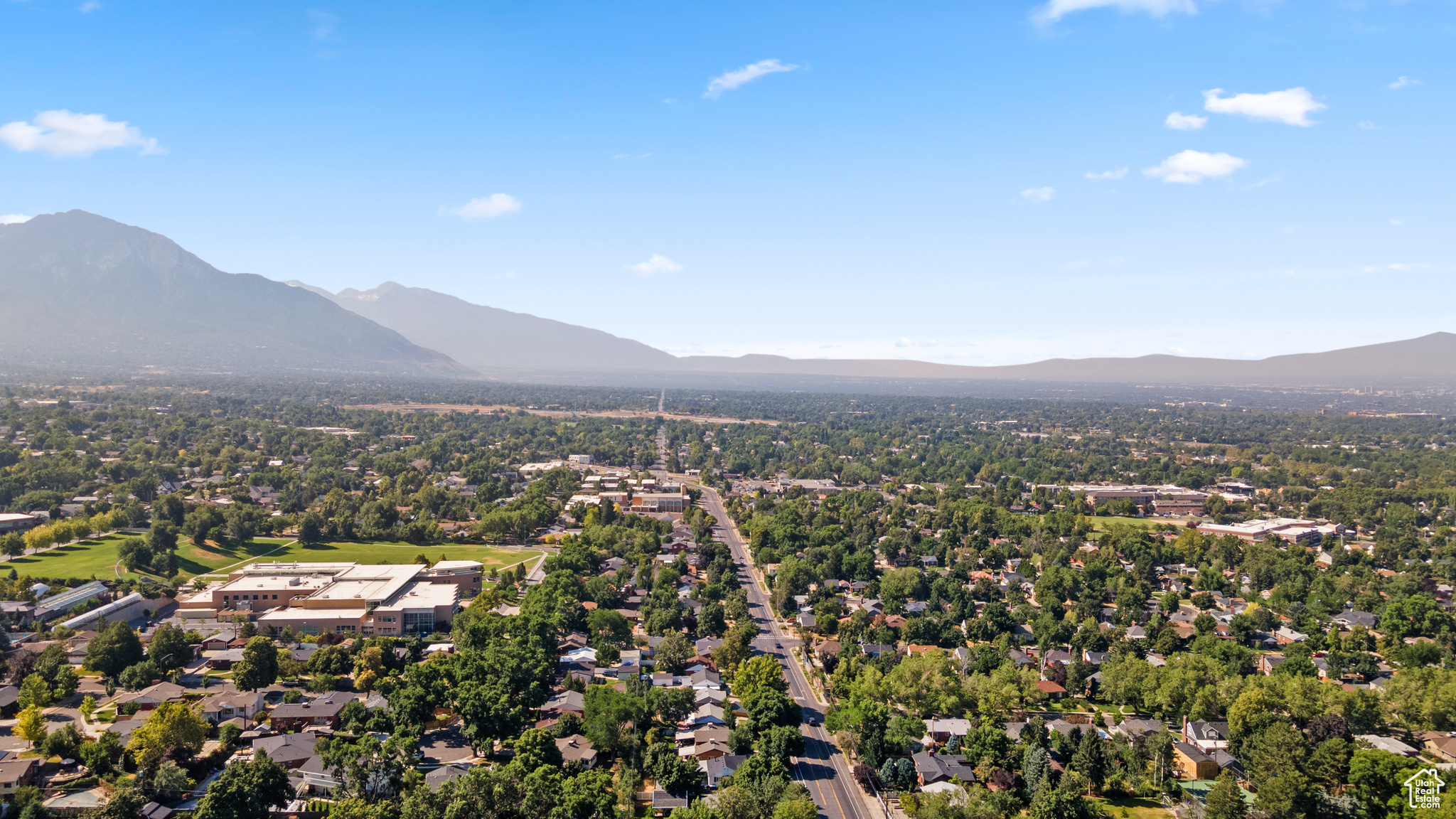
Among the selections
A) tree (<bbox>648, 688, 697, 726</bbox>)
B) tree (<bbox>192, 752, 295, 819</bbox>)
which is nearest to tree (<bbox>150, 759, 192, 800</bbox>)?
tree (<bbox>192, 752, 295, 819</bbox>)

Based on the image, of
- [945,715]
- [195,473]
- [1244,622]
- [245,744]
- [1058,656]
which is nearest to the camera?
[245,744]

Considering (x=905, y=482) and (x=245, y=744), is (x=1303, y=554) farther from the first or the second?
(x=245, y=744)

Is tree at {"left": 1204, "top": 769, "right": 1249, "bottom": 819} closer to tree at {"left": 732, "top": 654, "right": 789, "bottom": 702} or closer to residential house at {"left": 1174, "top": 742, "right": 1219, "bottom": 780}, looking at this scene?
residential house at {"left": 1174, "top": 742, "right": 1219, "bottom": 780}

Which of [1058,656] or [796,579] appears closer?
[1058,656]

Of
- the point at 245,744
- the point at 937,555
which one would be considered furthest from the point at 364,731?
the point at 937,555

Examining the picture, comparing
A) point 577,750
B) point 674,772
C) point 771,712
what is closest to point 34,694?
point 577,750

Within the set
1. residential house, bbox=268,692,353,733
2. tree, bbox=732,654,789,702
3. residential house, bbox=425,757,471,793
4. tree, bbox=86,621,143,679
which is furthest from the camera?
tree, bbox=86,621,143,679
